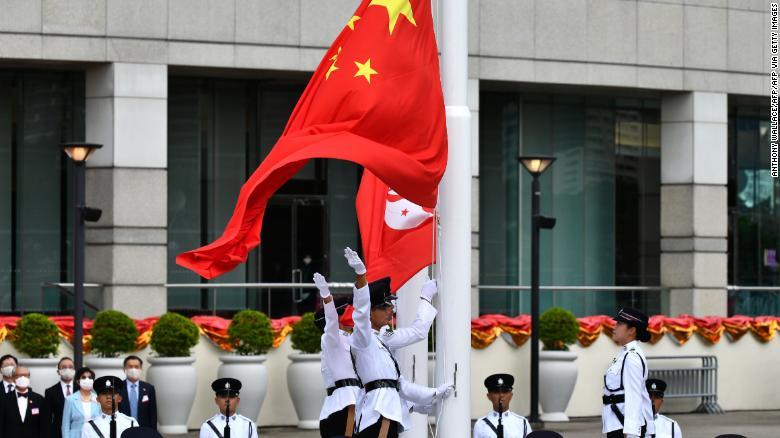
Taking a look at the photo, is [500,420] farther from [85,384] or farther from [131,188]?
[131,188]

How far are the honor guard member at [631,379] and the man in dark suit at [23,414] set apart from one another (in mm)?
7857

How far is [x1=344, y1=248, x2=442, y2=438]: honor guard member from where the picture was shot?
13.2 m

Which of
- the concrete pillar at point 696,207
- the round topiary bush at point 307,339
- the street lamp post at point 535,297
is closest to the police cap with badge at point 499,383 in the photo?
the round topiary bush at point 307,339

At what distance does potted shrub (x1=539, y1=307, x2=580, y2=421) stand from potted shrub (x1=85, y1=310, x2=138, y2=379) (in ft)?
22.9

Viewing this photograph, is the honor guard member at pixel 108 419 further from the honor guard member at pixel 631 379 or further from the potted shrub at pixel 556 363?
the potted shrub at pixel 556 363

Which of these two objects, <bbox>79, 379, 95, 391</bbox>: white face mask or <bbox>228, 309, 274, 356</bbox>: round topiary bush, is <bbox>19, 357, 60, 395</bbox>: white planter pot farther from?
<bbox>79, 379, 95, 391</bbox>: white face mask

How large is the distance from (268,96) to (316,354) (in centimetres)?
767

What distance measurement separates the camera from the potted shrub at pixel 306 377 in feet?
82.9

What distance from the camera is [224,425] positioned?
14.7m

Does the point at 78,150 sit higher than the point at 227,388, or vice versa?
the point at 78,150

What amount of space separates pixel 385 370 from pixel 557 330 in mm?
14570

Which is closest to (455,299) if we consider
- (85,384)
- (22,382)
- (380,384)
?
(380,384)

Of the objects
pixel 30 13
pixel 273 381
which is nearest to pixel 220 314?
pixel 273 381

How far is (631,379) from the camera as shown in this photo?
14.8 m
